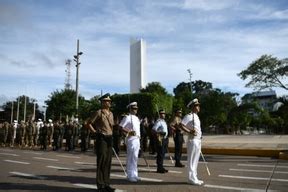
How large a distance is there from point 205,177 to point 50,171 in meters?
4.58

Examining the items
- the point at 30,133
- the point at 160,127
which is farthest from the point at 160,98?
the point at 160,127

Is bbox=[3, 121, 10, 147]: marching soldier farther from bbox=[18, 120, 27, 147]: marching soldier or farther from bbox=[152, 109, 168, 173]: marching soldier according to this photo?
bbox=[152, 109, 168, 173]: marching soldier

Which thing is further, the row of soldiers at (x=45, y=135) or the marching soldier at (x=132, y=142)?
the row of soldiers at (x=45, y=135)

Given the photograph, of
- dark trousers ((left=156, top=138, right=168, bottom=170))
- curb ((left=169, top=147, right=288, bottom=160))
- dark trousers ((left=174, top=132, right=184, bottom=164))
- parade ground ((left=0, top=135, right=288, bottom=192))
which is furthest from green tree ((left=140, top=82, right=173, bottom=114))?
dark trousers ((left=156, top=138, right=168, bottom=170))

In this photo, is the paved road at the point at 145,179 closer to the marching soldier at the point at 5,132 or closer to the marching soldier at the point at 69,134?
the marching soldier at the point at 69,134

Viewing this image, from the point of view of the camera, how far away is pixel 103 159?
8453 millimetres

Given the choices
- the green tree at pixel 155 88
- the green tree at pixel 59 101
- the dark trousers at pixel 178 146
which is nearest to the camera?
the dark trousers at pixel 178 146

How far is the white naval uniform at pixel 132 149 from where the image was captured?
995 centimetres

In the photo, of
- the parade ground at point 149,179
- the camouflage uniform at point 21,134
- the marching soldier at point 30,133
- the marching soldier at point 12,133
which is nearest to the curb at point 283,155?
the parade ground at point 149,179

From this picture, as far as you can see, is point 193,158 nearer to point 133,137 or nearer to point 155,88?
point 133,137

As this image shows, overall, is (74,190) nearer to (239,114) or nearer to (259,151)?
(259,151)

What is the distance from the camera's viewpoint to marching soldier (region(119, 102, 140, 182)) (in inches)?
392

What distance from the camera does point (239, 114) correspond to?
75812 millimetres

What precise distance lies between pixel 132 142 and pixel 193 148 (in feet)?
5.13
